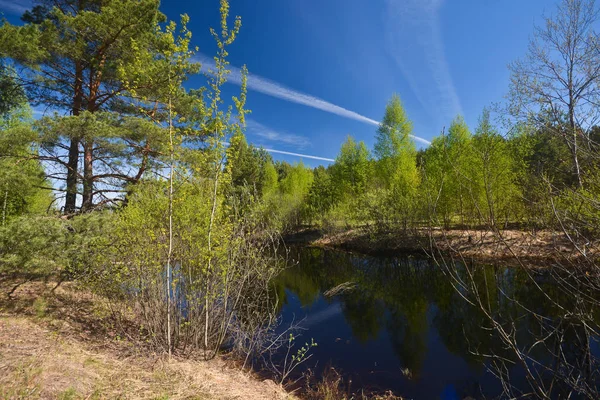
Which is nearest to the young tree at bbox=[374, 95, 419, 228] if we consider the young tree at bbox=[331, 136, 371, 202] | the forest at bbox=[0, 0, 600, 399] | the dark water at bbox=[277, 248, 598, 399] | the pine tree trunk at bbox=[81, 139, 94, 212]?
the young tree at bbox=[331, 136, 371, 202]

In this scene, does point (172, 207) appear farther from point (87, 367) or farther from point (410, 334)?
point (410, 334)

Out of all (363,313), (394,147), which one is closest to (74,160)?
(363,313)

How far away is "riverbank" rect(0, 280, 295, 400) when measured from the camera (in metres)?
3.66

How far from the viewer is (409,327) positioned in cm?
867

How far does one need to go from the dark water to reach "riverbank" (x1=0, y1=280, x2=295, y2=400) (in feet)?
8.37

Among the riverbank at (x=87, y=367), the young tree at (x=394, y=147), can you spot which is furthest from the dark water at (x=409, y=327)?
the young tree at (x=394, y=147)

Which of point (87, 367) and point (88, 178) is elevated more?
point (88, 178)

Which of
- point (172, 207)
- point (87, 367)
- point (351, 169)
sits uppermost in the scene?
point (351, 169)

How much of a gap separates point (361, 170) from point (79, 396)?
25.6m

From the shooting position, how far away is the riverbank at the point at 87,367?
366 cm

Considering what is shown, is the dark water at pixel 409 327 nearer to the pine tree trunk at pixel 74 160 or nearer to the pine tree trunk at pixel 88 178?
the pine tree trunk at pixel 88 178

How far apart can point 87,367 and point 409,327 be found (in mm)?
7700

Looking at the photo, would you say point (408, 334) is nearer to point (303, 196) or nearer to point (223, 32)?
point (223, 32)

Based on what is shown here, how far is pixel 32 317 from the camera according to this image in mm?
6473
